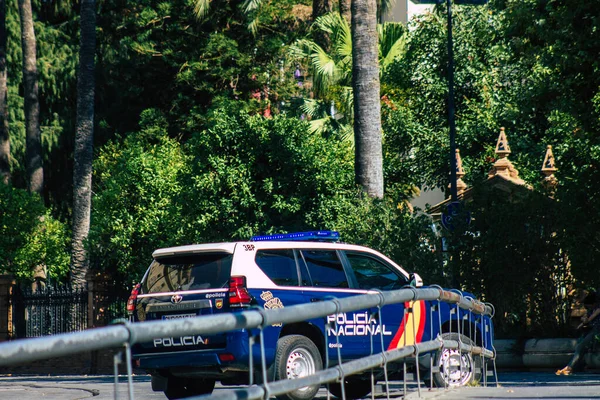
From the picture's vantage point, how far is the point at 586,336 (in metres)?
18.7

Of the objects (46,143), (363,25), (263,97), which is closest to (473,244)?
(363,25)

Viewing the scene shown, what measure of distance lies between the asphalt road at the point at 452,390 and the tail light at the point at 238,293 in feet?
4.59

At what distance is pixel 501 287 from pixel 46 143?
31017 millimetres

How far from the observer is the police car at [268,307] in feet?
39.5

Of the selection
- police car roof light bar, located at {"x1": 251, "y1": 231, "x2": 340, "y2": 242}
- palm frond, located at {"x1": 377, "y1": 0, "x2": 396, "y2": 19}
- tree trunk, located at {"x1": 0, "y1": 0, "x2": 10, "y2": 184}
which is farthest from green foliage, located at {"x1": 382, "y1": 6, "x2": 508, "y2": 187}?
police car roof light bar, located at {"x1": 251, "y1": 231, "x2": 340, "y2": 242}

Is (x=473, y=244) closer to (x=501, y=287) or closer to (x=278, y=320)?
(x=501, y=287)

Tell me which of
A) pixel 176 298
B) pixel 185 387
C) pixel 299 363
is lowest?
pixel 185 387

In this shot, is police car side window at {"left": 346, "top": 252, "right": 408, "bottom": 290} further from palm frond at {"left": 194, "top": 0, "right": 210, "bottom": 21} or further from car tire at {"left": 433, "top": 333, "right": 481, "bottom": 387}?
palm frond at {"left": 194, "top": 0, "right": 210, "bottom": 21}

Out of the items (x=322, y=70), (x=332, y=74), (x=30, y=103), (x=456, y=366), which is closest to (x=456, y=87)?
(x=332, y=74)

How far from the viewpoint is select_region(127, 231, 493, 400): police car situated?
12031 millimetres

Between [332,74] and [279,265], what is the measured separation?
23.6 metres

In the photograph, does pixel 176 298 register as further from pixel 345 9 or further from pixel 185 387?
pixel 345 9

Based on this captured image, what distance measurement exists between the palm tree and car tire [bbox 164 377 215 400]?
74.6 ft

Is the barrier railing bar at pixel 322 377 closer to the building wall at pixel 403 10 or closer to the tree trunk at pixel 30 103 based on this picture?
the tree trunk at pixel 30 103
